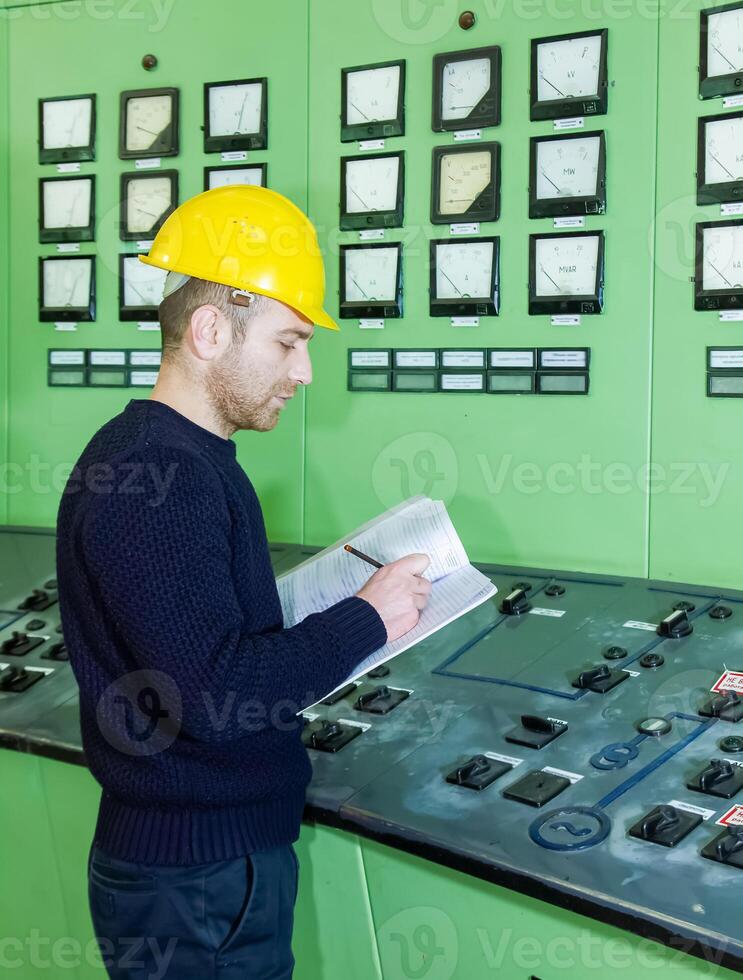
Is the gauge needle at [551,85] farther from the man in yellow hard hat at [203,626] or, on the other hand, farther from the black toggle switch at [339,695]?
the black toggle switch at [339,695]

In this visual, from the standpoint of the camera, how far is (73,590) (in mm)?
1369

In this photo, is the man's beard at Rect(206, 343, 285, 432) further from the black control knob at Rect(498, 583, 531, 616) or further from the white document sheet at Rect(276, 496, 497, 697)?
the black control knob at Rect(498, 583, 531, 616)

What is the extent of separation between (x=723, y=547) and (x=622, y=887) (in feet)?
3.25

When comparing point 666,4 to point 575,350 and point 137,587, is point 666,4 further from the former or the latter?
point 137,587

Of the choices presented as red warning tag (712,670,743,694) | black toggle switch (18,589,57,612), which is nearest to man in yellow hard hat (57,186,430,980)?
red warning tag (712,670,743,694)

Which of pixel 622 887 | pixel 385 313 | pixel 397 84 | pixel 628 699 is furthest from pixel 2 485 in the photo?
pixel 622 887

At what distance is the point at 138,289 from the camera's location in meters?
2.76

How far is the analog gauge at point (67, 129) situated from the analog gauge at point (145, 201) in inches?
6.2

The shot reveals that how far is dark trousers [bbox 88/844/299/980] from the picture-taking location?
1419 millimetres

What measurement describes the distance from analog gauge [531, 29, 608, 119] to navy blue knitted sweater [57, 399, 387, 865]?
1189mm

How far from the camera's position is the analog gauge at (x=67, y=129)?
9.15 ft

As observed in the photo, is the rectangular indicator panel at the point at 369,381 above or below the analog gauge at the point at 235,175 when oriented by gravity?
below

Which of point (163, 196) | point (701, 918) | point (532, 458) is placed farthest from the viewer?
point (163, 196)

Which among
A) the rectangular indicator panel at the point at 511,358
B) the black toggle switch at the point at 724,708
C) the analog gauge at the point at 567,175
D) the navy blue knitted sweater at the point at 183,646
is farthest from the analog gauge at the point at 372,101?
the black toggle switch at the point at 724,708
